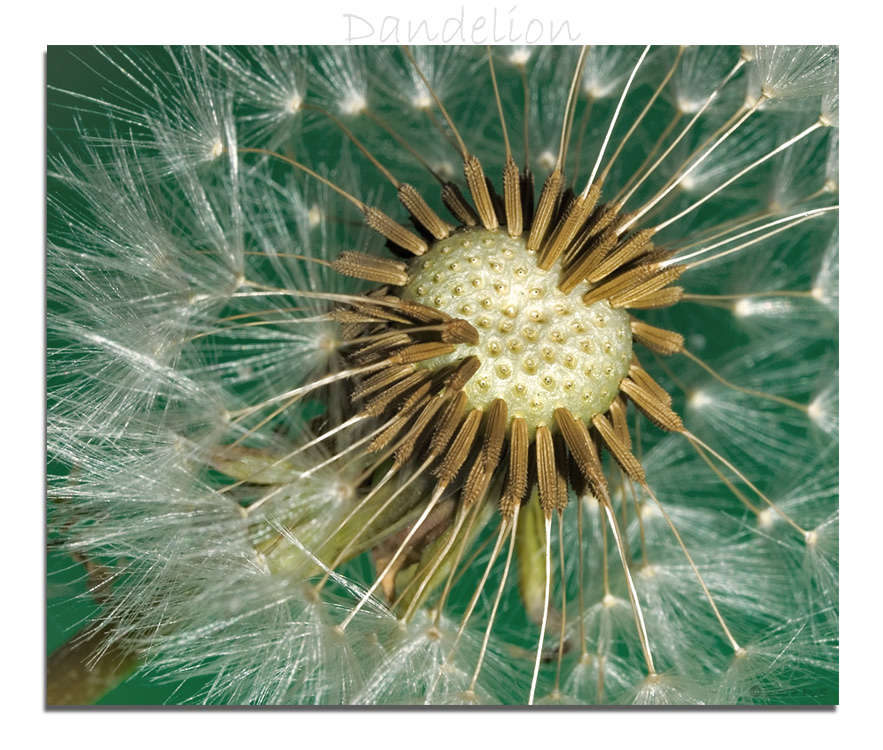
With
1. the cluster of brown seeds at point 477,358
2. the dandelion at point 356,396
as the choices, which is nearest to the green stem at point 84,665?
the dandelion at point 356,396

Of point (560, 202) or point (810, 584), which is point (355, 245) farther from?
point (810, 584)

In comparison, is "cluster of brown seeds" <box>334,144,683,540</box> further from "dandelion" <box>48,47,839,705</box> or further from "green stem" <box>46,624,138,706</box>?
"green stem" <box>46,624,138,706</box>

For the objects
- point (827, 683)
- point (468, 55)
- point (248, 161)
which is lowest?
point (827, 683)

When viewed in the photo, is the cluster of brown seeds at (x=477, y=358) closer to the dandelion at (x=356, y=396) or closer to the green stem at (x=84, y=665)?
the dandelion at (x=356, y=396)

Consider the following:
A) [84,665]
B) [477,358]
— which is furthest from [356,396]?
[84,665]

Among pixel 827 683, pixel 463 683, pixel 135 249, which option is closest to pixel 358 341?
pixel 135 249

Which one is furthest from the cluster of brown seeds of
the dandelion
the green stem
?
the green stem

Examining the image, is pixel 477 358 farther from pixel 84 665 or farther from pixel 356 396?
pixel 84 665
